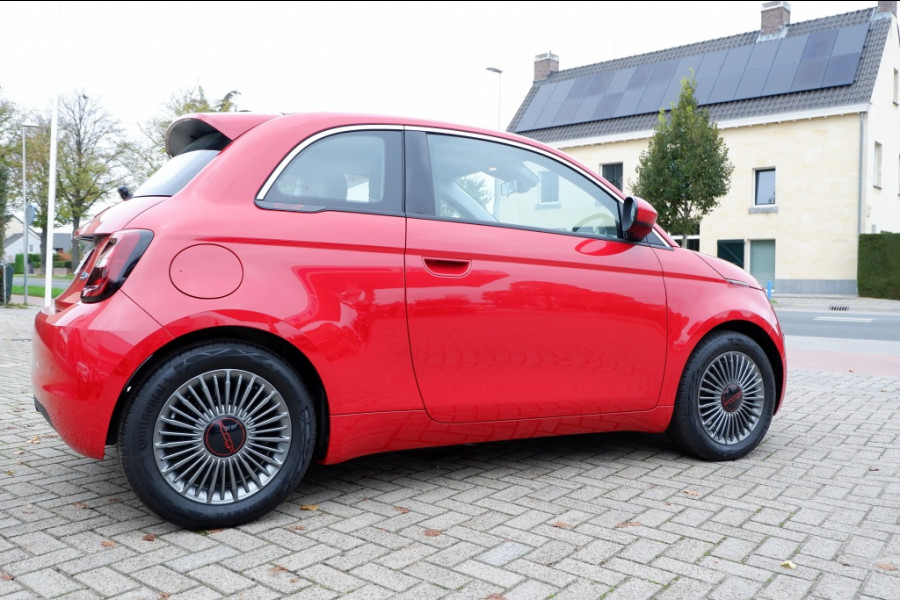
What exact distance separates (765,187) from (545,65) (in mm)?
13790

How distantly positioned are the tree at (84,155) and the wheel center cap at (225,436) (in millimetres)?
44301

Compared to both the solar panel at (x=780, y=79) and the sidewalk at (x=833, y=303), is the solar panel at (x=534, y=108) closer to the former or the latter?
the solar panel at (x=780, y=79)

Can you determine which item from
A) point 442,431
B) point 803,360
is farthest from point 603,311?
point 803,360

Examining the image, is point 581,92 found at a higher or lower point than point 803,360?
higher

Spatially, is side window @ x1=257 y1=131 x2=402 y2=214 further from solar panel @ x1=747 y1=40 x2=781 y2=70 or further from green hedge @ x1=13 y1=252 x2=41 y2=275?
green hedge @ x1=13 y1=252 x2=41 y2=275

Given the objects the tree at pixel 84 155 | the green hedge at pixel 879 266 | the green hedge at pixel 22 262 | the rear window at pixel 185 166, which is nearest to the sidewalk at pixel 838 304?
the green hedge at pixel 879 266

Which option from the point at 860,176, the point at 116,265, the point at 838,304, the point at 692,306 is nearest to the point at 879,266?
the point at 860,176

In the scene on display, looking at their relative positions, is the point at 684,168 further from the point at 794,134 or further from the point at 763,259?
the point at 763,259

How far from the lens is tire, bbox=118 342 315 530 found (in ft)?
10.0

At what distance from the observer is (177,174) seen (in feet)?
11.6

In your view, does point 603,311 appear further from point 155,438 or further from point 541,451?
point 155,438

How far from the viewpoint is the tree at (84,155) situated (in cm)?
4338

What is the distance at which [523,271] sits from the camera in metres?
3.78

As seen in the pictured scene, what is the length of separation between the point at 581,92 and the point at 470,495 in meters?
34.3
